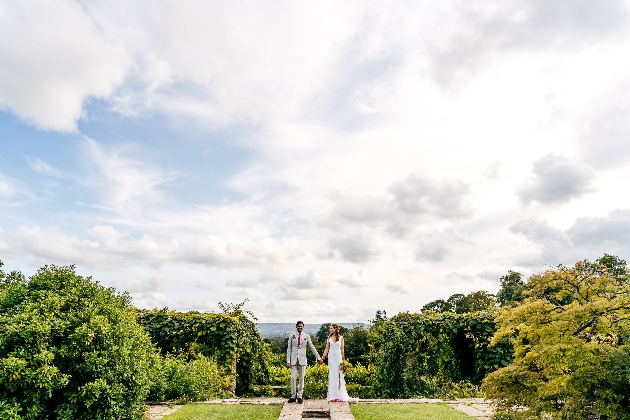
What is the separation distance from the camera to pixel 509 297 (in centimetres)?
3800

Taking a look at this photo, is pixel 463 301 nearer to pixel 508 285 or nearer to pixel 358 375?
pixel 508 285

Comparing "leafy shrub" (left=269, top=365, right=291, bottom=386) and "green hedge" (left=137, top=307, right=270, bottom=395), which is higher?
"green hedge" (left=137, top=307, right=270, bottom=395)

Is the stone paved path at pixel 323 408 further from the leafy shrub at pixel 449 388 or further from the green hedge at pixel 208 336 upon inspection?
the green hedge at pixel 208 336

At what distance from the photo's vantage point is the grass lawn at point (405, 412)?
24.7 ft

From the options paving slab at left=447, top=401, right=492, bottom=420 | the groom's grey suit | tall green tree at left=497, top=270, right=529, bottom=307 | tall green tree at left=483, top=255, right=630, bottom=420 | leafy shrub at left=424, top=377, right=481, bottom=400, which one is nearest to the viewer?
tall green tree at left=483, top=255, right=630, bottom=420

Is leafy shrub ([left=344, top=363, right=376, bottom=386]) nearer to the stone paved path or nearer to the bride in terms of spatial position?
the bride

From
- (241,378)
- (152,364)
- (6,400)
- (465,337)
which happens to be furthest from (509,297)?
(6,400)

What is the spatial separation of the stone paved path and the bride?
16.2 inches

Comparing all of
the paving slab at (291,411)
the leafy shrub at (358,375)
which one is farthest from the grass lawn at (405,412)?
the leafy shrub at (358,375)

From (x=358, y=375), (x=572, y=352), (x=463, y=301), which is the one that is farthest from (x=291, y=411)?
(x=463, y=301)

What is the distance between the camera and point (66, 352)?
520 cm

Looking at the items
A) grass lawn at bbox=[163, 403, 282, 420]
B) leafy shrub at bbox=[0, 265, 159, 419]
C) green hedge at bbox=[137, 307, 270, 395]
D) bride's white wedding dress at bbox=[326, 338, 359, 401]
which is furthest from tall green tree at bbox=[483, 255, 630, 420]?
green hedge at bbox=[137, 307, 270, 395]

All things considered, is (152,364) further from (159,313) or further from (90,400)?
(159,313)

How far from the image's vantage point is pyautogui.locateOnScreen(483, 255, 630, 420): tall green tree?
5629 millimetres
